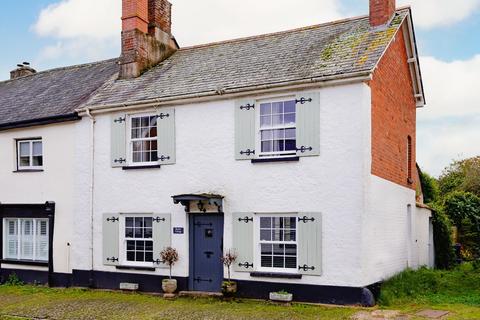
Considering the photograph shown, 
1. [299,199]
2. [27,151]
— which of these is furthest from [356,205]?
[27,151]

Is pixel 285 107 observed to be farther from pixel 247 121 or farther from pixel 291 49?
pixel 291 49

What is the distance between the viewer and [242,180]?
48.5 ft

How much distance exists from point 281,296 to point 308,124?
14.8 ft

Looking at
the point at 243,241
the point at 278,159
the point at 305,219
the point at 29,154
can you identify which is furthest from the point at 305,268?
the point at 29,154

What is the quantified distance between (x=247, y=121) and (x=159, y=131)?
305 centimetres

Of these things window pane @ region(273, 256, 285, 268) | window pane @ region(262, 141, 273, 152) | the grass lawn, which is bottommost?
the grass lawn

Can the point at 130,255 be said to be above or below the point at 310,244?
below

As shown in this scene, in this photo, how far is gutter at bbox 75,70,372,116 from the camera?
43.8 ft

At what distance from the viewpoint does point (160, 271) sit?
1589 cm

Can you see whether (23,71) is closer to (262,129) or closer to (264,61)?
(264,61)

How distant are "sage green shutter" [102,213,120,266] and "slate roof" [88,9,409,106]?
3.71 m

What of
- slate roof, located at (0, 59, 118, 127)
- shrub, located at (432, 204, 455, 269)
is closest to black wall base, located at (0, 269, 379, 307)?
slate roof, located at (0, 59, 118, 127)

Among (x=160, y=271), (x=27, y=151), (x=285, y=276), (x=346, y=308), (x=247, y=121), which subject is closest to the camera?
(x=346, y=308)

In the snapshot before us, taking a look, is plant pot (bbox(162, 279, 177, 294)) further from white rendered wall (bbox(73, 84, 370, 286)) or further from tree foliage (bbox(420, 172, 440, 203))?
tree foliage (bbox(420, 172, 440, 203))
